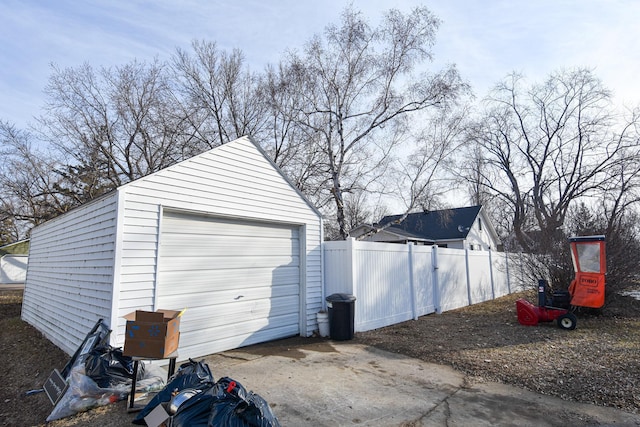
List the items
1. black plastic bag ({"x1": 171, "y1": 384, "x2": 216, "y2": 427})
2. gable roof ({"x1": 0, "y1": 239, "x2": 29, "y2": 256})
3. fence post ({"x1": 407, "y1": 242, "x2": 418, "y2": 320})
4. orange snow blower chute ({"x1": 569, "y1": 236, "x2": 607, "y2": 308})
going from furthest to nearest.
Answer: gable roof ({"x1": 0, "y1": 239, "x2": 29, "y2": 256}) < fence post ({"x1": 407, "y1": 242, "x2": 418, "y2": 320}) < orange snow blower chute ({"x1": 569, "y1": 236, "x2": 607, "y2": 308}) < black plastic bag ({"x1": 171, "y1": 384, "x2": 216, "y2": 427})

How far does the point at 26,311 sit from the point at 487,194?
29718 mm

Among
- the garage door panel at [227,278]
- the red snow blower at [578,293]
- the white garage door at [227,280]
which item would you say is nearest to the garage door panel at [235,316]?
the white garage door at [227,280]

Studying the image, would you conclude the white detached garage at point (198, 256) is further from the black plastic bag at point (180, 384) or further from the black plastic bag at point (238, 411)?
the black plastic bag at point (238, 411)

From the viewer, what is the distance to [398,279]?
9.13 meters

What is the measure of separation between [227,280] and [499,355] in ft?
16.8

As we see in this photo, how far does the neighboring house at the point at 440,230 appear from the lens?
24984 millimetres

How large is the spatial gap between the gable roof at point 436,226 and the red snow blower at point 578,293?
634 inches

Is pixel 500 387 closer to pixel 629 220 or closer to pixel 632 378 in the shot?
pixel 632 378

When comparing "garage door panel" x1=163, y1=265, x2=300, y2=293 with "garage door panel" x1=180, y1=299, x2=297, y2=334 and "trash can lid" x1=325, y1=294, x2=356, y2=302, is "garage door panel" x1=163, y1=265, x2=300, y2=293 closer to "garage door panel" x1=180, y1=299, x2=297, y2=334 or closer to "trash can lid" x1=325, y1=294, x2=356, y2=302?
"garage door panel" x1=180, y1=299, x2=297, y2=334

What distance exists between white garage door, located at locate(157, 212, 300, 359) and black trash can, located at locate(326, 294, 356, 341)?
90 cm

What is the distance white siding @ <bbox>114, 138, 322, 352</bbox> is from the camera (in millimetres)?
5090

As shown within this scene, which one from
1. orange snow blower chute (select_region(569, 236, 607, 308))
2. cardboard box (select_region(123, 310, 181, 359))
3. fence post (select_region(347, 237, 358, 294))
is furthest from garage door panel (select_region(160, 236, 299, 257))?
orange snow blower chute (select_region(569, 236, 607, 308))

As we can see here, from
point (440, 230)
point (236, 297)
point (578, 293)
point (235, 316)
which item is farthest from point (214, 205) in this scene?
point (440, 230)

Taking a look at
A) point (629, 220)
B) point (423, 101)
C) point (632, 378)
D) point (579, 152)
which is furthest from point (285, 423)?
point (579, 152)
